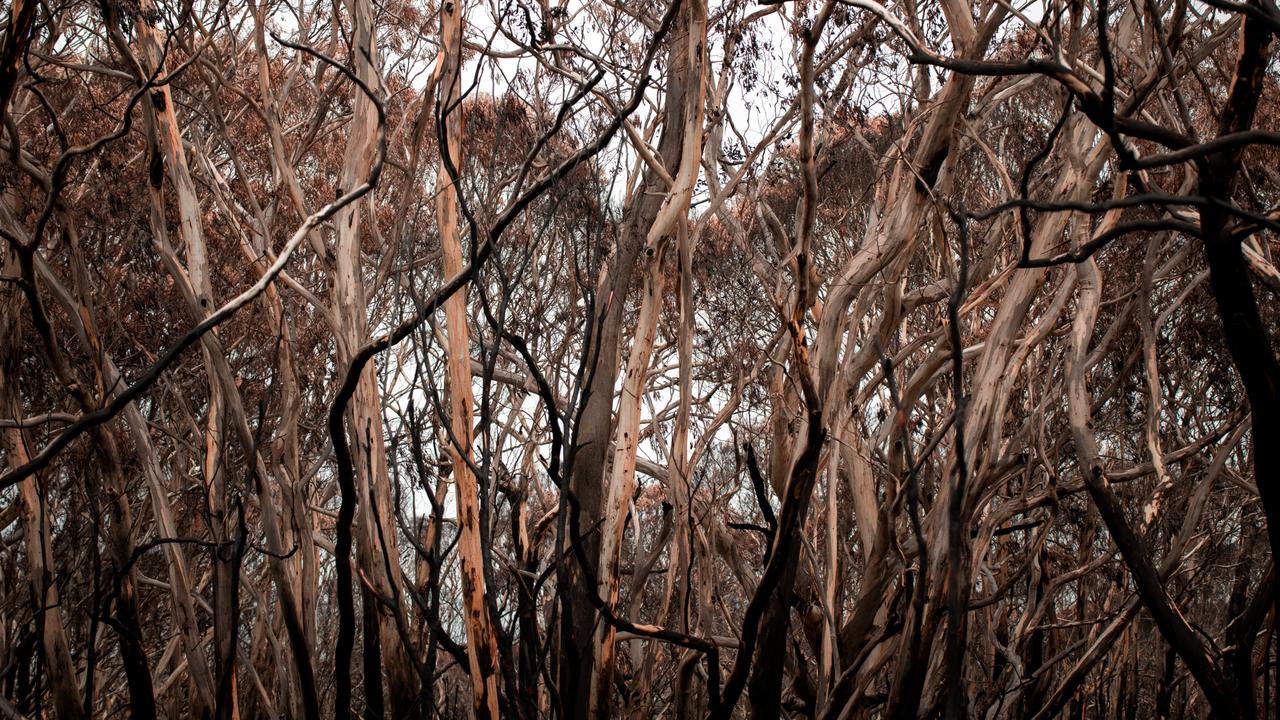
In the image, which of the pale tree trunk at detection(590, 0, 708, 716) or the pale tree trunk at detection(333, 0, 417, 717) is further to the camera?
the pale tree trunk at detection(590, 0, 708, 716)

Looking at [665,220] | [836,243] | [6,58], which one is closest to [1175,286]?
[836,243]

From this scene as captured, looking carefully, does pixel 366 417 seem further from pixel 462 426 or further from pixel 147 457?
pixel 147 457

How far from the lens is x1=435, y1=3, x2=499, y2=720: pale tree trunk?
5266 mm

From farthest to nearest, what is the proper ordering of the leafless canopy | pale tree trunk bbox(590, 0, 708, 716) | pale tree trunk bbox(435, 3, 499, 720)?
pale tree trunk bbox(590, 0, 708, 716)
pale tree trunk bbox(435, 3, 499, 720)
the leafless canopy

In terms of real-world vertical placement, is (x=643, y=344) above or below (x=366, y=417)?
above

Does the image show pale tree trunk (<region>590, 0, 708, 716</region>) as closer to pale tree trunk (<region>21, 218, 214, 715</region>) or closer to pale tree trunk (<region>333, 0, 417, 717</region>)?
pale tree trunk (<region>333, 0, 417, 717</region>)

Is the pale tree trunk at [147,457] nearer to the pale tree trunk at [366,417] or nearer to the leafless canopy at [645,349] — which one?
the leafless canopy at [645,349]

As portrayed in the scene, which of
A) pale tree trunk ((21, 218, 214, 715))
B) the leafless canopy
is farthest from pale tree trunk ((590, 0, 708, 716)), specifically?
pale tree trunk ((21, 218, 214, 715))

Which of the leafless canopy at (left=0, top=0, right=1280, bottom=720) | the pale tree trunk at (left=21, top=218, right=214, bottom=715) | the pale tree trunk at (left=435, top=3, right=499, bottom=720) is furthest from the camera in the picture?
the pale tree trunk at (left=21, top=218, right=214, bottom=715)

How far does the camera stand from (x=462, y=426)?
555cm

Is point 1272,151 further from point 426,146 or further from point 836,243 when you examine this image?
point 426,146

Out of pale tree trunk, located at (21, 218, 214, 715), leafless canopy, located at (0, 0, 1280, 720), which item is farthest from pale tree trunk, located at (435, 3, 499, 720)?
pale tree trunk, located at (21, 218, 214, 715)

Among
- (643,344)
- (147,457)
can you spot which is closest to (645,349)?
(643,344)

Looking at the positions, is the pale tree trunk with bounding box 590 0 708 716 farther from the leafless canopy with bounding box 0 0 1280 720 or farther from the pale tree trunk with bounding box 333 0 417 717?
the pale tree trunk with bounding box 333 0 417 717
